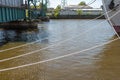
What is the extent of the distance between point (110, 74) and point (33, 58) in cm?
694

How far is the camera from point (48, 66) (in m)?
17.9

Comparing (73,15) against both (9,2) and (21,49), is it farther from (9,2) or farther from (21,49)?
(21,49)

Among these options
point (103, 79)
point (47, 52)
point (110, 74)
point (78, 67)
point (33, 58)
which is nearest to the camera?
point (103, 79)

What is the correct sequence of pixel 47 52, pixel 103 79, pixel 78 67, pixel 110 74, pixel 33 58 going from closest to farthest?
pixel 103 79
pixel 110 74
pixel 78 67
pixel 33 58
pixel 47 52

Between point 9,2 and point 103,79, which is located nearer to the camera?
point 103,79

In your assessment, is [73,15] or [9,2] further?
[73,15]

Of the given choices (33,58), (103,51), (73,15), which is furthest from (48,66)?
(73,15)

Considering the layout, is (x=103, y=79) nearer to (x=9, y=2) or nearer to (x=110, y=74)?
(x=110, y=74)

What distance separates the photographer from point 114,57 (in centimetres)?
2102

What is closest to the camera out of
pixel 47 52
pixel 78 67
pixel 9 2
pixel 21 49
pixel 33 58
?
pixel 78 67

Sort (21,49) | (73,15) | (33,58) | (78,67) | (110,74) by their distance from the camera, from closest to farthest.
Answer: (110,74) < (78,67) < (33,58) < (21,49) < (73,15)

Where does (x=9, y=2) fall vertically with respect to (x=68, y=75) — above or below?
above

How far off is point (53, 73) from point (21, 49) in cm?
960

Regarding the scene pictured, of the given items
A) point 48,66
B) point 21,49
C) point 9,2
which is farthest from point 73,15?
point 48,66
